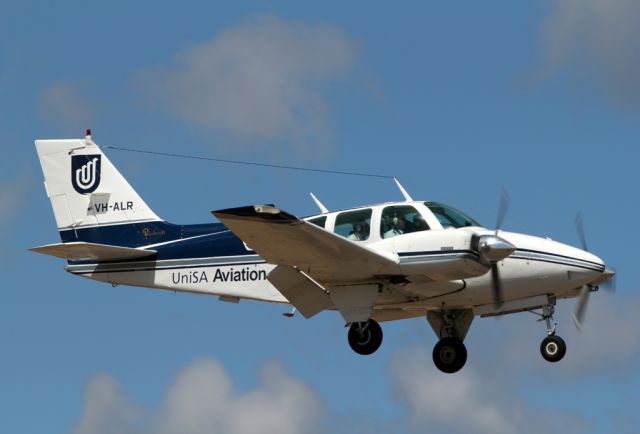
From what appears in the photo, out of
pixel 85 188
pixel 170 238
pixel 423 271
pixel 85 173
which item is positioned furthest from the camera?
pixel 85 173

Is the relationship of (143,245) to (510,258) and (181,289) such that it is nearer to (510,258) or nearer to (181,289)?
(181,289)

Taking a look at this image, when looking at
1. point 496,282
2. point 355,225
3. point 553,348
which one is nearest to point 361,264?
point 355,225

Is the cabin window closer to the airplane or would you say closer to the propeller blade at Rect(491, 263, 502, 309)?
the airplane

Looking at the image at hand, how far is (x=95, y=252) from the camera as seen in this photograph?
29797mm

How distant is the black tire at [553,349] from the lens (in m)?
28.1

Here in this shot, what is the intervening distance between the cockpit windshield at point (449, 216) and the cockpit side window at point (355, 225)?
1275mm

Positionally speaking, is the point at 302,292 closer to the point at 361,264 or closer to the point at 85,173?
the point at 361,264

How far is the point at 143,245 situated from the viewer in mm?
30828

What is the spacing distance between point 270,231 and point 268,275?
2309mm

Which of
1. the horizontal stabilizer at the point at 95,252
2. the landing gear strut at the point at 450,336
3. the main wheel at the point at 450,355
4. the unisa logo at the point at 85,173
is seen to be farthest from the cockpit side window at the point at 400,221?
the unisa logo at the point at 85,173

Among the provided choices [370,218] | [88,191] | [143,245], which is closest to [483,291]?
[370,218]

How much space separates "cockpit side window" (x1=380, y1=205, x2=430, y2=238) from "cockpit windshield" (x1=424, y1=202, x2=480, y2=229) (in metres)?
0.36

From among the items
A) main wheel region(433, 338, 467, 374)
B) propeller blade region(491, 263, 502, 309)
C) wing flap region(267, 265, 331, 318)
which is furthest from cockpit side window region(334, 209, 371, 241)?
main wheel region(433, 338, 467, 374)

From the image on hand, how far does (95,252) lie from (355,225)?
6050 mm
